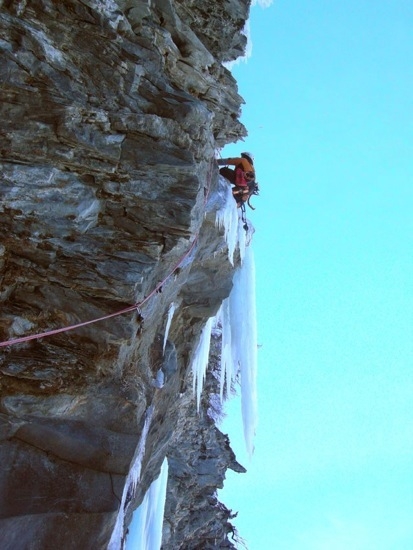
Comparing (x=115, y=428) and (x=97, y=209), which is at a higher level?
(x=97, y=209)

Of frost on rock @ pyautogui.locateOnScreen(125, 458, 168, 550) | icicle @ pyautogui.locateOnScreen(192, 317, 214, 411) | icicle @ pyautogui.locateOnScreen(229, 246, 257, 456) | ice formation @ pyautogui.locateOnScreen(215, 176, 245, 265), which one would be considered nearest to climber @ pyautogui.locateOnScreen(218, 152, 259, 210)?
ice formation @ pyautogui.locateOnScreen(215, 176, 245, 265)

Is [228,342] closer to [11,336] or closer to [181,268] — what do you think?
[181,268]

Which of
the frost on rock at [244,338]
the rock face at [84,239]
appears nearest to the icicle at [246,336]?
the frost on rock at [244,338]

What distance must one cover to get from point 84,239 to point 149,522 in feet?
18.3

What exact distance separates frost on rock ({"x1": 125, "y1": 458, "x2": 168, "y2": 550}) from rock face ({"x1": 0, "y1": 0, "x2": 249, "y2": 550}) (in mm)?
2790

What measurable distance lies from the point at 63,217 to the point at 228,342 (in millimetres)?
5453

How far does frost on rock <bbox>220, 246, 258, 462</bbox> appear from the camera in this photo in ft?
32.7

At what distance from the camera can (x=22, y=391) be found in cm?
509

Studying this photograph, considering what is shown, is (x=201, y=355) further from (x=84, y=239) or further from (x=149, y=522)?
(x=84, y=239)

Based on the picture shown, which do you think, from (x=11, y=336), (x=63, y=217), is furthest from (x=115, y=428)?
(x=63, y=217)

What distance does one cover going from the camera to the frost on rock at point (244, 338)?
392 inches

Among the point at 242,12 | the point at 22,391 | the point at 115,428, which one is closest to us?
the point at 22,391

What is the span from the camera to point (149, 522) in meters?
9.01

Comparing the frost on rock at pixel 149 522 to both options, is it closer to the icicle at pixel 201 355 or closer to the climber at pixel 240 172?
the icicle at pixel 201 355
